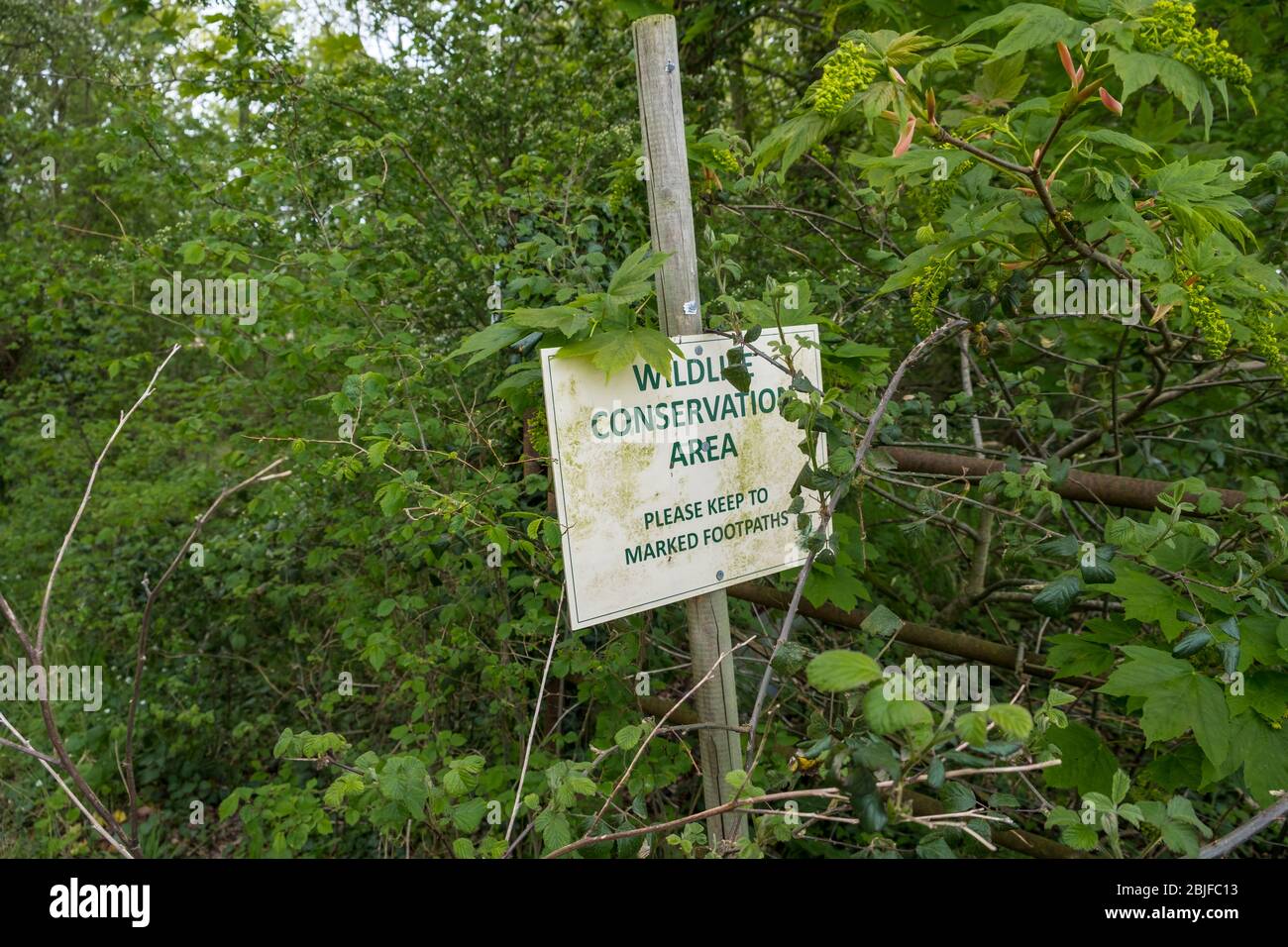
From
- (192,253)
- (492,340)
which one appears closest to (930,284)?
(492,340)

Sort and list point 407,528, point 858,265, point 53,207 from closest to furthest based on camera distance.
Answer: point 407,528
point 858,265
point 53,207

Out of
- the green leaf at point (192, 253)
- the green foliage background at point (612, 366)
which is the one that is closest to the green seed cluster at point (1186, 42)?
the green foliage background at point (612, 366)

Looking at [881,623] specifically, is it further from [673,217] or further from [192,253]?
[192,253]

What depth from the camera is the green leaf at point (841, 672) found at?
1.29m

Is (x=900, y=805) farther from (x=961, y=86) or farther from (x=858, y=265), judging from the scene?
(x=961, y=86)

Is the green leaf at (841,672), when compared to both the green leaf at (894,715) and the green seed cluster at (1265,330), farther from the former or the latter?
the green seed cluster at (1265,330)

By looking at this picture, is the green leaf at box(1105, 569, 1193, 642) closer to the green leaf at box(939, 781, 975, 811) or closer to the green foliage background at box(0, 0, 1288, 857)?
the green foliage background at box(0, 0, 1288, 857)

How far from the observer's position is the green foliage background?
1.86 meters

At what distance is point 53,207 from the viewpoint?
7.77 metres

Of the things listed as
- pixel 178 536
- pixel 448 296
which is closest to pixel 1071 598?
pixel 448 296

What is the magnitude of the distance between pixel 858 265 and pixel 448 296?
166cm

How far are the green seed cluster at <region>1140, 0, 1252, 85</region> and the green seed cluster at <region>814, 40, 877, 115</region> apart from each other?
541 millimetres

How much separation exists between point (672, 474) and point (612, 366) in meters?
0.32
